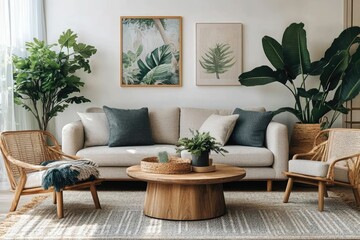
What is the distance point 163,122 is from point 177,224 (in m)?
2.08

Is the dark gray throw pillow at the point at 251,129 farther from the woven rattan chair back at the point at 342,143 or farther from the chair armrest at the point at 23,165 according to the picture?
the chair armrest at the point at 23,165

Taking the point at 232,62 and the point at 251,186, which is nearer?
the point at 251,186

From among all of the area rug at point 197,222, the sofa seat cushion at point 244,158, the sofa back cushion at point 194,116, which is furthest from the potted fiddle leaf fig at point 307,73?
the area rug at point 197,222

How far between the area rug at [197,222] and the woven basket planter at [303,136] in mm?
924

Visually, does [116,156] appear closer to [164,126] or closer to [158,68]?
[164,126]

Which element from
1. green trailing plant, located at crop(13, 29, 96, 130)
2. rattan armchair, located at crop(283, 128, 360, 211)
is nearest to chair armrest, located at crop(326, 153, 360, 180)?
rattan armchair, located at crop(283, 128, 360, 211)

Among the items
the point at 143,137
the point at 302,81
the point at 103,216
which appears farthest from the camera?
the point at 302,81

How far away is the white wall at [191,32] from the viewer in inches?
242

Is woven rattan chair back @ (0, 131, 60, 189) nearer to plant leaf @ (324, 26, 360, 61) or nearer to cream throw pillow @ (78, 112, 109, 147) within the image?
cream throw pillow @ (78, 112, 109, 147)

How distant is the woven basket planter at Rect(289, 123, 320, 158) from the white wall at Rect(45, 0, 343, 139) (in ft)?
1.72

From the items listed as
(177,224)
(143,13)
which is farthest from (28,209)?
(143,13)

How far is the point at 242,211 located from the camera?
429 cm

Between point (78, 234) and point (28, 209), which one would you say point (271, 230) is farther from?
point (28, 209)

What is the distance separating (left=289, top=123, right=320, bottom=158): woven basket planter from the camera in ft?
18.3
